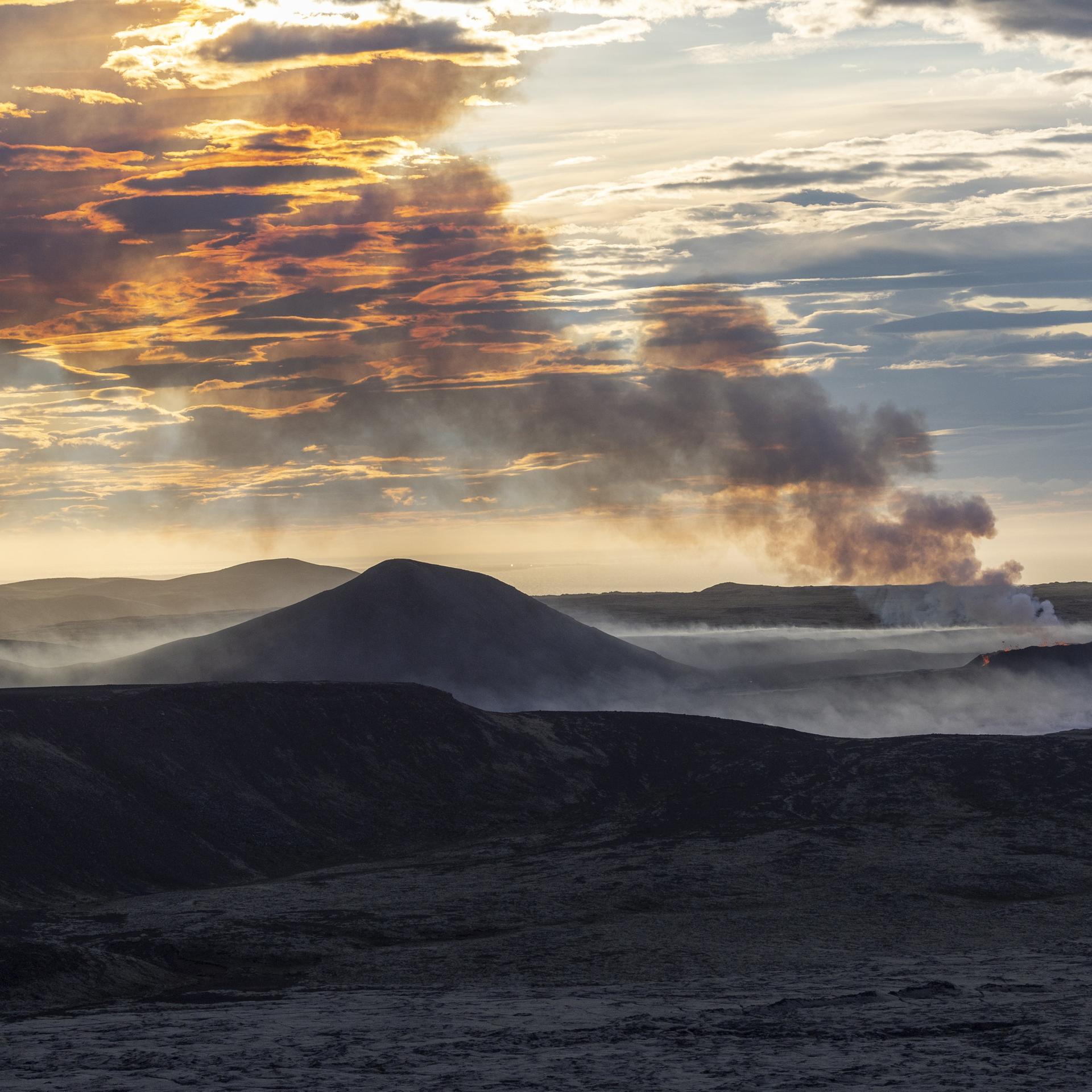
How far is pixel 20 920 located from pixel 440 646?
209 ft

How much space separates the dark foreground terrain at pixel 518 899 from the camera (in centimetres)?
2706

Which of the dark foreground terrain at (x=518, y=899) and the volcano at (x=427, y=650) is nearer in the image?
the dark foreground terrain at (x=518, y=899)

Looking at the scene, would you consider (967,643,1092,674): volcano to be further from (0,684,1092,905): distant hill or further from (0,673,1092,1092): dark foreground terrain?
(0,684,1092,905): distant hill

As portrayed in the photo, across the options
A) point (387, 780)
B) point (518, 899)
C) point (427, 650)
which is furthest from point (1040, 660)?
point (518, 899)

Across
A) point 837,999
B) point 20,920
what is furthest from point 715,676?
point 837,999

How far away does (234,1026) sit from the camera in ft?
99.6

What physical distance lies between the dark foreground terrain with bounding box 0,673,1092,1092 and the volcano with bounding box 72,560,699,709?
2623cm

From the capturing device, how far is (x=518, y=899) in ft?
160

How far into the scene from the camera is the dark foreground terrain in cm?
2706

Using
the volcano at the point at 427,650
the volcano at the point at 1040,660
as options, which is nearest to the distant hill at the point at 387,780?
the volcano at the point at 427,650

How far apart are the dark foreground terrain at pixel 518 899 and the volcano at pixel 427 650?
86.0ft

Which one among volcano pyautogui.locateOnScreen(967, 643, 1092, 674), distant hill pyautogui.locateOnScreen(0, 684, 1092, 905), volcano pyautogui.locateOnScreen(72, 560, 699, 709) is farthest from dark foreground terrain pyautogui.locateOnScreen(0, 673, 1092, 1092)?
volcano pyautogui.locateOnScreen(967, 643, 1092, 674)

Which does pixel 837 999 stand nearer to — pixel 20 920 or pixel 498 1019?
pixel 498 1019

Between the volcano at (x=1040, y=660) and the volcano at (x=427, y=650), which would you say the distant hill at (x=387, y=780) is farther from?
the volcano at (x=1040, y=660)
